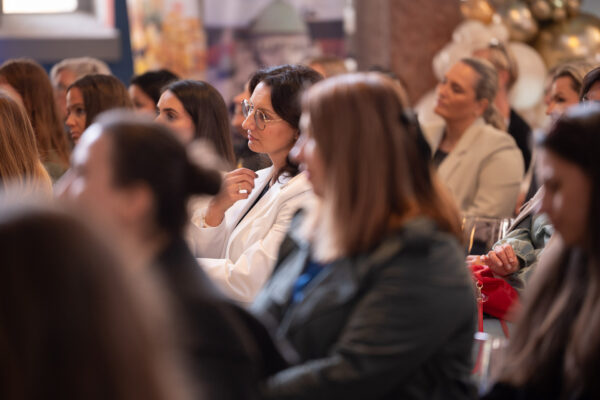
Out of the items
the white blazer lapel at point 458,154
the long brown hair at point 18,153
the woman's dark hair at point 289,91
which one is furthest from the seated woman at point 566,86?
the long brown hair at point 18,153

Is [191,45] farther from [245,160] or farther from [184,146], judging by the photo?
[184,146]

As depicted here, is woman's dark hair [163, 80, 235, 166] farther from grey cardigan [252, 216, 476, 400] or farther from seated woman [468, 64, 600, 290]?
grey cardigan [252, 216, 476, 400]

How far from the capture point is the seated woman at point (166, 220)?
1391 millimetres

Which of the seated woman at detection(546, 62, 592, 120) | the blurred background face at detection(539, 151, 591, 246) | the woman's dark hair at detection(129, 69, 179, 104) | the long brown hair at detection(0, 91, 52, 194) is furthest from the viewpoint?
the woman's dark hair at detection(129, 69, 179, 104)

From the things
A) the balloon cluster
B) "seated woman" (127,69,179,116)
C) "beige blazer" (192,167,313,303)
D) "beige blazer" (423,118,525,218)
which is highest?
the balloon cluster

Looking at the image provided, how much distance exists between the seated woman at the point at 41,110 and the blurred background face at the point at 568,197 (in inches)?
107

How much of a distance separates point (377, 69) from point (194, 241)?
8.58ft

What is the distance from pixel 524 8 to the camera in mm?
5852

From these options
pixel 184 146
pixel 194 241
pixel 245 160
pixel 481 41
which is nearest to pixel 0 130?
pixel 194 241

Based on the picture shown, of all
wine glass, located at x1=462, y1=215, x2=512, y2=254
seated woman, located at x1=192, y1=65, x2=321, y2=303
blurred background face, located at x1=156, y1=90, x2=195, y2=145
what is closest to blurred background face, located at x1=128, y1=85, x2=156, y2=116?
blurred background face, located at x1=156, y1=90, x2=195, y2=145

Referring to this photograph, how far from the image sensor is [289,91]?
107 inches

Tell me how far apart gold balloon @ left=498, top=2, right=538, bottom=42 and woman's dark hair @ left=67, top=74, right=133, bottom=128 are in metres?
3.08

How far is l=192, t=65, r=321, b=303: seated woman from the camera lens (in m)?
2.54

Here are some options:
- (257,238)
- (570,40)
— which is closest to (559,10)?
(570,40)
